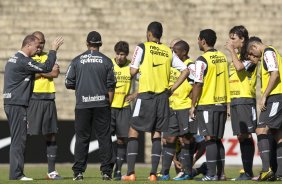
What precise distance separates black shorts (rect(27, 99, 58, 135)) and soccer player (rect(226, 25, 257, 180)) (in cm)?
302

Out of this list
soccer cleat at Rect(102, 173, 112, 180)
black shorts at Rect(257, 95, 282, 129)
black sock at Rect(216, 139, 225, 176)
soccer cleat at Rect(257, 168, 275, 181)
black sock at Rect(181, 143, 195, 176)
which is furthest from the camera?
black sock at Rect(181, 143, 195, 176)

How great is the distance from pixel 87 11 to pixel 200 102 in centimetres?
1297

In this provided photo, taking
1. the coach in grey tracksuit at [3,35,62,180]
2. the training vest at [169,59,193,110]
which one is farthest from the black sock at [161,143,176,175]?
the coach in grey tracksuit at [3,35,62,180]

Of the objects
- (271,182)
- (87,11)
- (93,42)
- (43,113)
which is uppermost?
(87,11)

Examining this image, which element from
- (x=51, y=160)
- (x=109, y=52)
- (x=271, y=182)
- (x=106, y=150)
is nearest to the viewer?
(x=271, y=182)

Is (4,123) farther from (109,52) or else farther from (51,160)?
(51,160)

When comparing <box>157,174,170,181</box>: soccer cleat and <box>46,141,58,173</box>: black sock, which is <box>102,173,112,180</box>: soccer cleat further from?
<box>46,141,58,173</box>: black sock

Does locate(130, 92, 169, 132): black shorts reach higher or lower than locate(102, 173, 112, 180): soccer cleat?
higher

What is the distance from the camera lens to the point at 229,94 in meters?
13.9

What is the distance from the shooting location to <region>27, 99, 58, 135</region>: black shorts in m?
15.1

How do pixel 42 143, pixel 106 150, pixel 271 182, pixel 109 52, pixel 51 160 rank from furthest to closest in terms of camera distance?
pixel 109 52 < pixel 42 143 < pixel 51 160 < pixel 106 150 < pixel 271 182

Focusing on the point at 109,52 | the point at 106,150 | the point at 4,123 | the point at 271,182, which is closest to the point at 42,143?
the point at 4,123

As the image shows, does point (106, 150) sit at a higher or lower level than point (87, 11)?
lower

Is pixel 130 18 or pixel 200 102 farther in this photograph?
pixel 130 18
